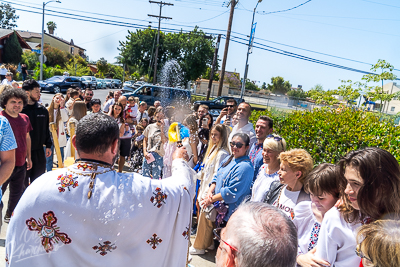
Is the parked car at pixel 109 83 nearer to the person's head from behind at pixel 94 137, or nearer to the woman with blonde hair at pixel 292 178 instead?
the woman with blonde hair at pixel 292 178

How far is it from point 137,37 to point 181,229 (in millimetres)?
39813

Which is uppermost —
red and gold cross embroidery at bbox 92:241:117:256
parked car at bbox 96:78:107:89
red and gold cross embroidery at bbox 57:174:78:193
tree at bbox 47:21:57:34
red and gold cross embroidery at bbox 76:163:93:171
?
tree at bbox 47:21:57:34

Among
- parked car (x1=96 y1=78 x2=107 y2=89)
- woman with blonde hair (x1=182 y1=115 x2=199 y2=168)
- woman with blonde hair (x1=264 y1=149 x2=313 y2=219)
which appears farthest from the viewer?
parked car (x1=96 y1=78 x2=107 y2=89)

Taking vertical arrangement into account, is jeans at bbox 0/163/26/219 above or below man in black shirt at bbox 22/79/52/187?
below

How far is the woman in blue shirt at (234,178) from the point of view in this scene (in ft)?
11.1

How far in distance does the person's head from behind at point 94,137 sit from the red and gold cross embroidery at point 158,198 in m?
0.34

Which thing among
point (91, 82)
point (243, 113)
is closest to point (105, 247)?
point (243, 113)

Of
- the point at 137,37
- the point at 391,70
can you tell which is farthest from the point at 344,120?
the point at 137,37

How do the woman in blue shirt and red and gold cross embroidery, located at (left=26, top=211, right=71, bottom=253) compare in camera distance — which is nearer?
red and gold cross embroidery, located at (left=26, top=211, right=71, bottom=253)

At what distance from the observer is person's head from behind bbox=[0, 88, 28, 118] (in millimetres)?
3547

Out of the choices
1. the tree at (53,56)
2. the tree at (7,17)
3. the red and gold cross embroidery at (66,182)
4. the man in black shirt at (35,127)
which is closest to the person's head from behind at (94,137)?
the red and gold cross embroidery at (66,182)

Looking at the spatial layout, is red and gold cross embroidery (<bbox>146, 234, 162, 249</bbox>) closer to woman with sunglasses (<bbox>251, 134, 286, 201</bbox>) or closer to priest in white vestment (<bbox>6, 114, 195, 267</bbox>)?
priest in white vestment (<bbox>6, 114, 195, 267</bbox>)

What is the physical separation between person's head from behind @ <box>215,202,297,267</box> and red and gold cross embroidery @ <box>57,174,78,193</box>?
2.77ft

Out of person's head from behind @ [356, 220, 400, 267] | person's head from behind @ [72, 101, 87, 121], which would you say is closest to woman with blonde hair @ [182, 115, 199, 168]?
person's head from behind @ [72, 101, 87, 121]
